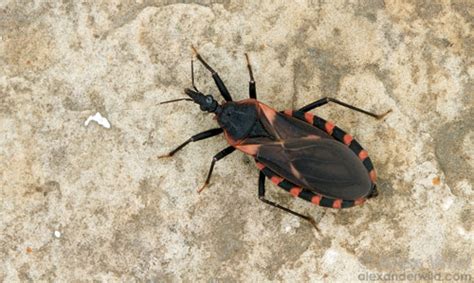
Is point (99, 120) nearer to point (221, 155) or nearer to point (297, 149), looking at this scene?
point (221, 155)

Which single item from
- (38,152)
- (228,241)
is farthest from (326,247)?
(38,152)

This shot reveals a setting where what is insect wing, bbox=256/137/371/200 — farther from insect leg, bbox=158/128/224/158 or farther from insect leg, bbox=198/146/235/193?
insect leg, bbox=158/128/224/158

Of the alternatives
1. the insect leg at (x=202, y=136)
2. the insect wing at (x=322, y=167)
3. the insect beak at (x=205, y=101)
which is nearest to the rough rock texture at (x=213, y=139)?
the insect leg at (x=202, y=136)

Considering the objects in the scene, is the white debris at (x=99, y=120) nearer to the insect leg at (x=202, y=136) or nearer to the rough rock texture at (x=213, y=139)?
the rough rock texture at (x=213, y=139)

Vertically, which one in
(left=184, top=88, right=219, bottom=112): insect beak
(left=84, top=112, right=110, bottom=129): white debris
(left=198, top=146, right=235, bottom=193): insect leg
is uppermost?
(left=184, top=88, right=219, bottom=112): insect beak

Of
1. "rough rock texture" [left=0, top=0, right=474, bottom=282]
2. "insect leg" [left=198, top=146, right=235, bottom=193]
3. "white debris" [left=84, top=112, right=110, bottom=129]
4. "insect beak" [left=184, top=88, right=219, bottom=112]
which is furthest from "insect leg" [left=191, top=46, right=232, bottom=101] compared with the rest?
"white debris" [left=84, top=112, right=110, bottom=129]

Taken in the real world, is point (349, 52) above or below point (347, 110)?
→ above

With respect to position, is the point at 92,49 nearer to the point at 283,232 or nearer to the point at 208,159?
the point at 208,159

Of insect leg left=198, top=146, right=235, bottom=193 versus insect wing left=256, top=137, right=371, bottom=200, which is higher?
insect wing left=256, top=137, right=371, bottom=200
